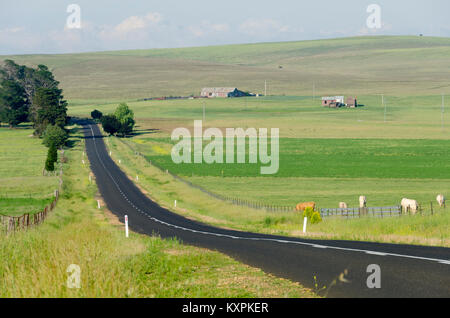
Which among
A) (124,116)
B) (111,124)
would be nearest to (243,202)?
(111,124)

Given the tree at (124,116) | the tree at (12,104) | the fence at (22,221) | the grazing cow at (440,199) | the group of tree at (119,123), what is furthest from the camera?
the tree at (12,104)

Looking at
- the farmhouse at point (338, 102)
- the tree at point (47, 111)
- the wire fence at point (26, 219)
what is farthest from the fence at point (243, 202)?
the farmhouse at point (338, 102)

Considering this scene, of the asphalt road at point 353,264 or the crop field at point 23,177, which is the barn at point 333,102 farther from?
the asphalt road at point 353,264

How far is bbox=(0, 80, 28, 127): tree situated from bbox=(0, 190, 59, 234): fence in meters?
100.0

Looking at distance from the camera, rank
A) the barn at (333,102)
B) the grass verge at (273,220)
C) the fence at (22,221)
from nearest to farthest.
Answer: the fence at (22,221)
the grass verge at (273,220)
the barn at (333,102)

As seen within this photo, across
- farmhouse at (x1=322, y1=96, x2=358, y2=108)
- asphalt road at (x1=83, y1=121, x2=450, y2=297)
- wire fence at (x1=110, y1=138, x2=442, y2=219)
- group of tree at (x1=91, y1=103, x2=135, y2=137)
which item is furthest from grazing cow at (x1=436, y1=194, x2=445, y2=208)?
farmhouse at (x1=322, y1=96, x2=358, y2=108)

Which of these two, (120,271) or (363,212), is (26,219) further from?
(120,271)

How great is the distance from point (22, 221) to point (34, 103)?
112688 mm

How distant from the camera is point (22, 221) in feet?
100

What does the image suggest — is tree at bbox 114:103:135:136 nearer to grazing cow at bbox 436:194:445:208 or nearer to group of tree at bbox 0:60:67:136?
group of tree at bbox 0:60:67:136

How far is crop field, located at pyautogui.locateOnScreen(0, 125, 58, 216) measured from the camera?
181ft

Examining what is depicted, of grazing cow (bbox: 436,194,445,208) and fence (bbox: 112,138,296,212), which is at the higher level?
grazing cow (bbox: 436,194,445,208)

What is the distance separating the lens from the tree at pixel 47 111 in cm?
12900

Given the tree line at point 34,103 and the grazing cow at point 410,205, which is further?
the tree line at point 34,103
